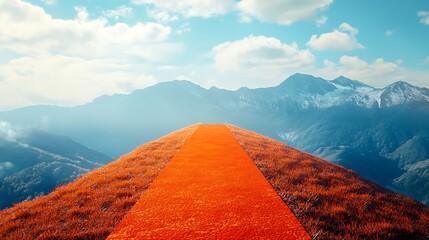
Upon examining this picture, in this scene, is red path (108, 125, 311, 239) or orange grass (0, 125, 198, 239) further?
orange grass (0, 125, 198, 239)

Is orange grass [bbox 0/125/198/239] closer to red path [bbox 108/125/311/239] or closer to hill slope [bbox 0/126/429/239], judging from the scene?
hill slope [bbox 0/126/429/239]

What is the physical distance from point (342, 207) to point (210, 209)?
15.0 ft

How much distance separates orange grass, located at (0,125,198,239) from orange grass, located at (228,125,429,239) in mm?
5709

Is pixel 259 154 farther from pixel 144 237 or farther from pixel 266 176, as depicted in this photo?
pixel 144 237

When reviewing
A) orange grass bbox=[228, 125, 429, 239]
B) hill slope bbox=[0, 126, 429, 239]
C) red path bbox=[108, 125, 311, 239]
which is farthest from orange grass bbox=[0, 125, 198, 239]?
orange grass bbox=[228, 125, 429, 239]

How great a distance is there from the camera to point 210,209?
30.0ft

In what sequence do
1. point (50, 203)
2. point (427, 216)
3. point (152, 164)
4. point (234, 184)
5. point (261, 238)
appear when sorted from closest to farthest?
point (261, 238)
point (427, 216)
point (50, 203)
point (234, 184)
point (152, 164)

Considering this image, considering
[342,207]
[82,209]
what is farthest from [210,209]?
[342,207]

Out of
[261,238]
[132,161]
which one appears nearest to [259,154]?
[132,161]

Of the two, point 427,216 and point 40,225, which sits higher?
point 40,225

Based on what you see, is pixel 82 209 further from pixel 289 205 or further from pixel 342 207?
pixel 342 207

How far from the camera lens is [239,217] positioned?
8.57m

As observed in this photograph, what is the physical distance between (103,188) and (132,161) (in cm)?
542

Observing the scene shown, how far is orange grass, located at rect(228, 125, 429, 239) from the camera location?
26.8ft
